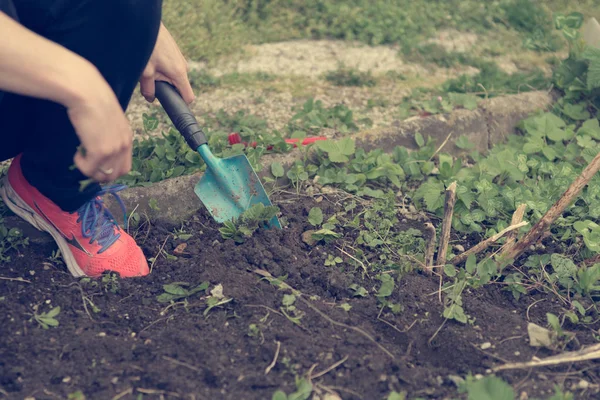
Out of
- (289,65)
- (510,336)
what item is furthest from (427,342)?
(289,65)

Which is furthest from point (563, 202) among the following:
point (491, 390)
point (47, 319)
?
point (47, 319)

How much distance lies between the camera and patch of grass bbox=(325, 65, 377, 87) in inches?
143

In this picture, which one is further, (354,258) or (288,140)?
(288,140)

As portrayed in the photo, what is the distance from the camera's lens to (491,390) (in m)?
1.67

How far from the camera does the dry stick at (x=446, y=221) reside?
2148mm

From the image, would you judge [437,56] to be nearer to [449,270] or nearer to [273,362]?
[449,270]

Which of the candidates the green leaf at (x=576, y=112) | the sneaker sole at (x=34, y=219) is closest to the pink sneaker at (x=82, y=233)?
the sneaker sole at (x=34, y=219)

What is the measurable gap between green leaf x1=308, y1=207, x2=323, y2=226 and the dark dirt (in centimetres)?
16

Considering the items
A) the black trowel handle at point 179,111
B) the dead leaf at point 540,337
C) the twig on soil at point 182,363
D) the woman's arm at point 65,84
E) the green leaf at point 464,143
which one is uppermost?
the woman's arm at point 65,84

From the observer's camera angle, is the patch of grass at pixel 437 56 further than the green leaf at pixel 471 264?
Yes

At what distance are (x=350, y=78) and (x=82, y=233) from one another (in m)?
1.93

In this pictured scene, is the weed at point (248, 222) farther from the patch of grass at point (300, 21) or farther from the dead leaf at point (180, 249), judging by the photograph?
the patch of grass at point (300, 21)

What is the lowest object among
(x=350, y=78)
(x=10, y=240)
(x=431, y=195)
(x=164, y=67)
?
(x=350, y=78)

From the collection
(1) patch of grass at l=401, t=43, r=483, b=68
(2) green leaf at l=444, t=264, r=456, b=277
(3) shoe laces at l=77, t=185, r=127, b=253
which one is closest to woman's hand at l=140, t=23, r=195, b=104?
(3) shoe laces at l=77, t=185, r=127, b=253
